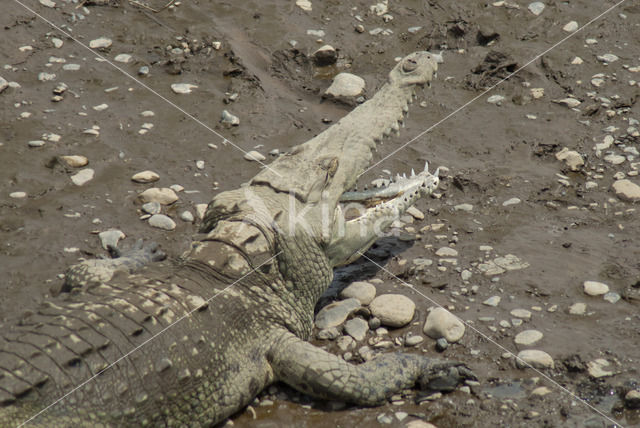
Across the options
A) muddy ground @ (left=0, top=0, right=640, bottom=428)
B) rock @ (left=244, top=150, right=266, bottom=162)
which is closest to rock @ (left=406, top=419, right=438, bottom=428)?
muddy ground @ (left=0, top=0, right=640, bottom=428)

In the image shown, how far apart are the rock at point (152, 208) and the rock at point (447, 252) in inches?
89.2

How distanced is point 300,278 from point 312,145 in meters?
1.11

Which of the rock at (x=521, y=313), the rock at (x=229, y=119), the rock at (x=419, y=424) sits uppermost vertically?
the rock at (x=521, y=313)

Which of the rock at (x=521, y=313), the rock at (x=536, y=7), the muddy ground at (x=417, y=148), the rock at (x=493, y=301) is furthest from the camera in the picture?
the rock at (x=536, y=7)

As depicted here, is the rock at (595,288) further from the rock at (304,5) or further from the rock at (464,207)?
the rock at (304,5)

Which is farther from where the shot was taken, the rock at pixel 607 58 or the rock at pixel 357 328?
the rock at pixel 607 58

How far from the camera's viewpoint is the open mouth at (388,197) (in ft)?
15.8

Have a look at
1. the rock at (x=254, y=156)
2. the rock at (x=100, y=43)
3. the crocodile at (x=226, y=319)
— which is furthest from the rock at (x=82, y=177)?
the rock at (x=100, y=43)

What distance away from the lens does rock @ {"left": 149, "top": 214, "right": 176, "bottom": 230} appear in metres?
5.21

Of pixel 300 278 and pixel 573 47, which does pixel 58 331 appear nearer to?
pixel 300 278

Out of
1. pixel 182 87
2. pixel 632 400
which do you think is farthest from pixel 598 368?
pixel 182 87

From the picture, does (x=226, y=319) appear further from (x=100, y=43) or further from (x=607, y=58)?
(x=607, y=58)

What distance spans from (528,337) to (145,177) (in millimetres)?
3347

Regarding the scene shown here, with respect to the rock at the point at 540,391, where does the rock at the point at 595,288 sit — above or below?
above
